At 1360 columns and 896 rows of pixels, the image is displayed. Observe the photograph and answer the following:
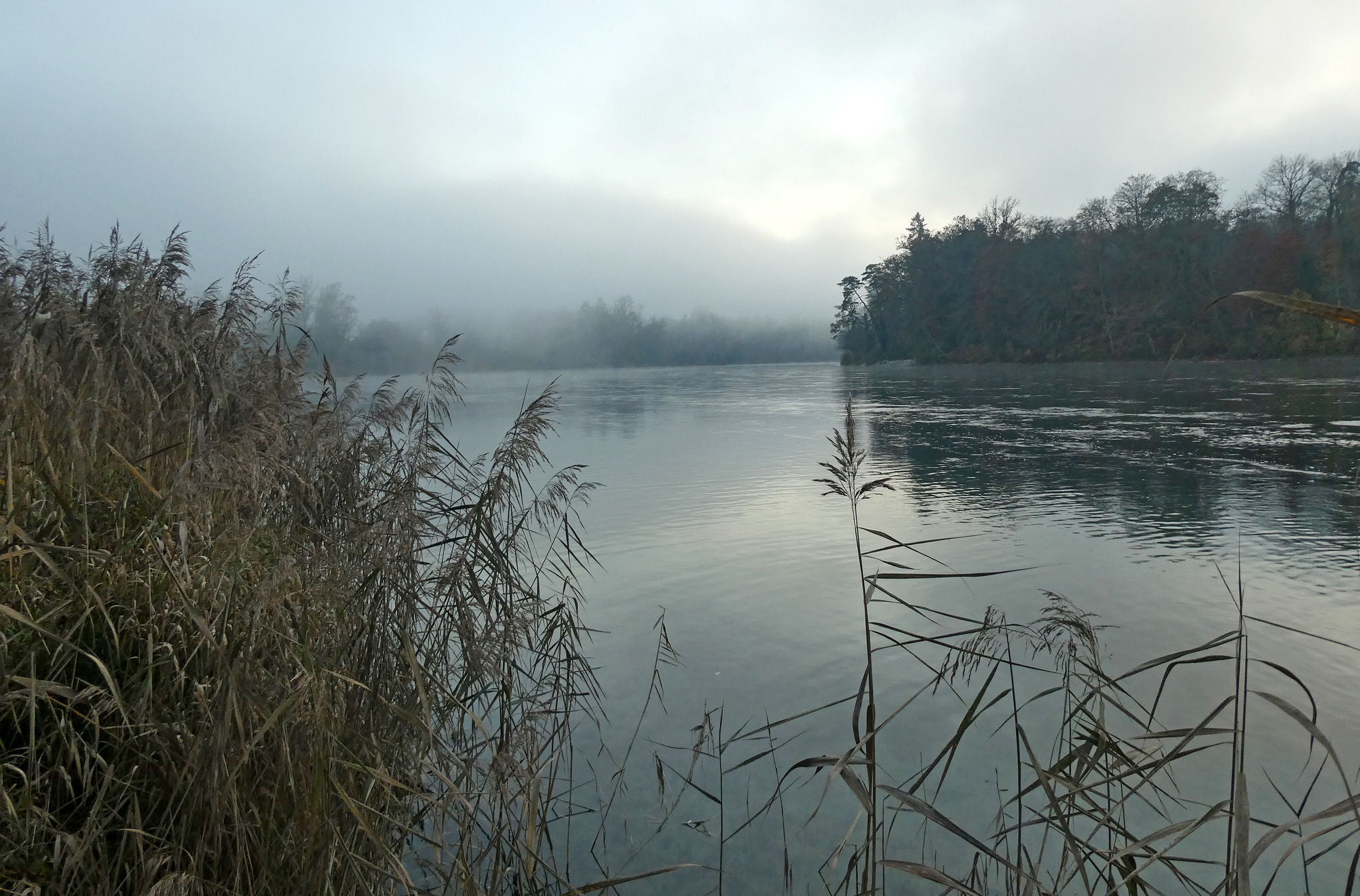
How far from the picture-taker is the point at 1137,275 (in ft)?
203

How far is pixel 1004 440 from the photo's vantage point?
20.1 metres

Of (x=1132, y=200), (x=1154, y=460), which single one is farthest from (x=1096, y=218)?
(x=1154, y=460)

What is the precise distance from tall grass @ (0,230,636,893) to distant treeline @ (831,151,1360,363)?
1885 inches

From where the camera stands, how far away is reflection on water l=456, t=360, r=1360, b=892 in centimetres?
597

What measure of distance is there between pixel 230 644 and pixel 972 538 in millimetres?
9342

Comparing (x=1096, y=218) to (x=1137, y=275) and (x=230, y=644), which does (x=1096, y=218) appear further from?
(x=230, y=644)

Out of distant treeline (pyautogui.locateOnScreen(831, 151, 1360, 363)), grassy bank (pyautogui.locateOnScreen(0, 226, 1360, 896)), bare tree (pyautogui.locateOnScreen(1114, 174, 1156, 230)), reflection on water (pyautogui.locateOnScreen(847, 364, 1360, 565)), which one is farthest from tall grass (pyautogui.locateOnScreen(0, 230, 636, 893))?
bare tree (pyautogui.locateOnScreen(1114, 174, 1156, 230))

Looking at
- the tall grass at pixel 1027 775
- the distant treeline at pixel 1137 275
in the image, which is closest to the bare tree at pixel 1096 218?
the distant treeline at pixel 1137 275

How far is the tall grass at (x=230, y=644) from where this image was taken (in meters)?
2.32

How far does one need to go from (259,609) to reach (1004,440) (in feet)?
65.3

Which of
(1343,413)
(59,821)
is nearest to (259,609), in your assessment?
(59,821)

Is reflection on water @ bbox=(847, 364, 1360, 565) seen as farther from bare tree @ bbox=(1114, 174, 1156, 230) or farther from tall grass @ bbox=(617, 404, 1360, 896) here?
bare tree @ bbox=(1114, 174, 1156, 230)

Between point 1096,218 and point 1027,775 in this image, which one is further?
point 1096,218

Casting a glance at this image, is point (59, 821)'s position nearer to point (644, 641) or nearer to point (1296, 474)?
point (644, 641)
